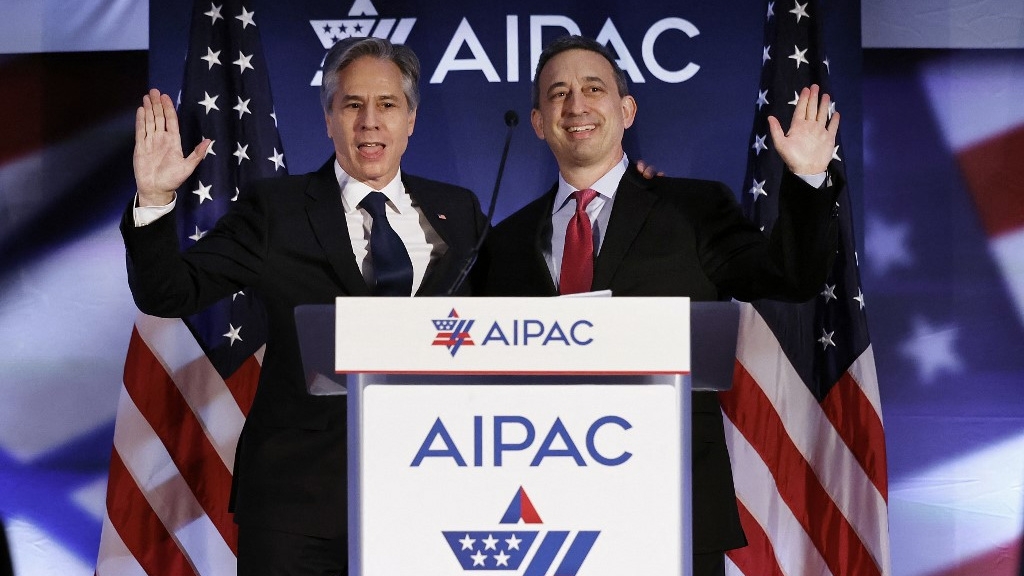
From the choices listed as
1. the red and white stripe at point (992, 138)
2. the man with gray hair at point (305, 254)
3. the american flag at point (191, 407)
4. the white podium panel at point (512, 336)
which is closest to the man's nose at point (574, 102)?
the man with gray hair at point (305, 254)

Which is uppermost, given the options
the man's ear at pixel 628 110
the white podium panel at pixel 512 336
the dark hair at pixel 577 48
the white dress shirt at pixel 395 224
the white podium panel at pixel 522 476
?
the dark hair at pixel 577 48

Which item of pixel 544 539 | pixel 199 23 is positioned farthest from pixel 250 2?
pixel 544 539

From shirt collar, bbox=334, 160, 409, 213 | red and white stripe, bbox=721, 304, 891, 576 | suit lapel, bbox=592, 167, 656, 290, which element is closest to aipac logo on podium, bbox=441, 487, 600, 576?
suit lapel, bbox=592, 167, 656, 290

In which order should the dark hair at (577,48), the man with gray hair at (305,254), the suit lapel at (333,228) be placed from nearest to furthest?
1. the man with gray hair at (305,254)
2. the suit lapel at (333,228)
3. the dark hair at (577,48)

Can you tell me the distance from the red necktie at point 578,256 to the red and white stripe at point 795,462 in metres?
1.22

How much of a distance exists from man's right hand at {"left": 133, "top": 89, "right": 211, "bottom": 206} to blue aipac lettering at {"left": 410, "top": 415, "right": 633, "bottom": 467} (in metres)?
0.83

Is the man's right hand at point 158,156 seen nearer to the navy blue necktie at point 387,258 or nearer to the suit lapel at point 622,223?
the navy blue necktie at point 387,258

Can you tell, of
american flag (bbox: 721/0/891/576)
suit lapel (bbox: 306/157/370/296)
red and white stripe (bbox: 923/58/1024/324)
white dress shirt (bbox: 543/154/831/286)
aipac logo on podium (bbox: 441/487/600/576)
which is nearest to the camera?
aipac logo on podium (bbox: 441/487/600/576)

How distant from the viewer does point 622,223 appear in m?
2.33

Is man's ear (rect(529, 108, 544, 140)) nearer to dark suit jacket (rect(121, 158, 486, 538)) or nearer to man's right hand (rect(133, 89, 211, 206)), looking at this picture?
dark suit jacket (rect(121, 158, 486, 538))

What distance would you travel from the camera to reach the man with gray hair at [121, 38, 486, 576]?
212 cm

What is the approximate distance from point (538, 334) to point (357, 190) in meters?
1.04

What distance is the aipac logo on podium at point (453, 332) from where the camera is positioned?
59.5 inches

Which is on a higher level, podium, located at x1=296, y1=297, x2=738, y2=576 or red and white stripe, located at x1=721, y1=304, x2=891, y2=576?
red and white stripe, located at x1=721, y1=304, x2=891, y2=576
